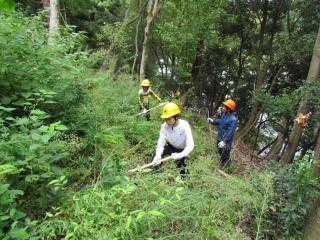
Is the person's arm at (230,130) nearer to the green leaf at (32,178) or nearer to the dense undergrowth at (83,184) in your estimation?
the dense undergrowth at (83,184)

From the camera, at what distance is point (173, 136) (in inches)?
214

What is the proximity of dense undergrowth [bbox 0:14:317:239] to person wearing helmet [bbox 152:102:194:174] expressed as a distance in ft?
2.25

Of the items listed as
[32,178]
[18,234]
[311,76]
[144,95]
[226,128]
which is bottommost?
[226,128]

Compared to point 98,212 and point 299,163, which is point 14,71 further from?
point 299,163

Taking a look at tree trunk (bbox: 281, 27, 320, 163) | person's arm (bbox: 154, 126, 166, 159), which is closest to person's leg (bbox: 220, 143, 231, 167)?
person's arm (bbox: 154, 126, 166, 159)

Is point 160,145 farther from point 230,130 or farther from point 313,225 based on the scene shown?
point 230,130

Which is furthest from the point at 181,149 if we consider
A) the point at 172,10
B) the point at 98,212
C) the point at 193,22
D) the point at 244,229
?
the point at 172,10

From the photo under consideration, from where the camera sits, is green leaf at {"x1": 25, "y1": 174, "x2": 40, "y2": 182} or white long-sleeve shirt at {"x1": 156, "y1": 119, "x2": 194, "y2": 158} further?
white long-sleeve shirt at {"x1": 156, "y1": 119, "x2": 194, "y2": 158}

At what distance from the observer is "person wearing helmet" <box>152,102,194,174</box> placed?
205 inches

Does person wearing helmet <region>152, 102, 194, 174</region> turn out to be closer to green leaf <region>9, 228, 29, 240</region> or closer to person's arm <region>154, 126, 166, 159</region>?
person's arm <region>154, 126, 166, 159</region>

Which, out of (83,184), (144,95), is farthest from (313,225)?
(144,95)

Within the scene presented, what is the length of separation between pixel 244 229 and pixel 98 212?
2527 millimetres

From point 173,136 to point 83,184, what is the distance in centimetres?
192

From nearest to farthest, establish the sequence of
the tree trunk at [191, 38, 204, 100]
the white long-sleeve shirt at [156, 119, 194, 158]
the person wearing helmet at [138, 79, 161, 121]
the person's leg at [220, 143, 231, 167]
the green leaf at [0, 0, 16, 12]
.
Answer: the green leaf at [0, 0, 16, 12] → the white long-sleeve shirt at [156, 119, 194, 158] → the person's leg at [220, 143, 231, 167] → the person wearing helmet at [138, 79, 161, 121] → the tree trunk at [191, 38, 204, 100]
